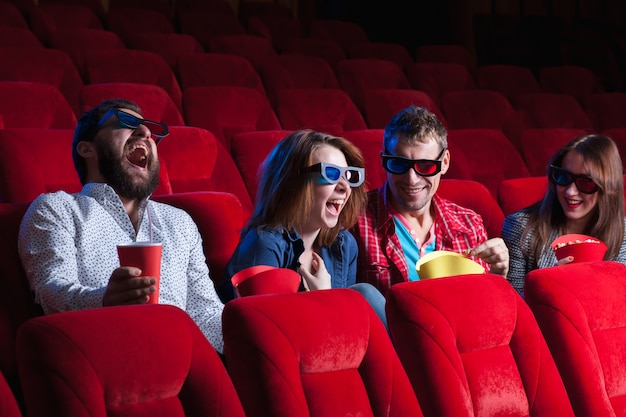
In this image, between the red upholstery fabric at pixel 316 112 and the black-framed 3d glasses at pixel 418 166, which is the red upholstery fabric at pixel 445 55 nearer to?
the red upholstery fabric at pixel 316 112

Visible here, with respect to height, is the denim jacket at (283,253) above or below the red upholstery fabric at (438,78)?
below

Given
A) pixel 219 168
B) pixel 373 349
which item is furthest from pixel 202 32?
pixel 373 349

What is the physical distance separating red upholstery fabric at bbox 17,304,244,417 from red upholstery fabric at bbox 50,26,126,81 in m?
0.78

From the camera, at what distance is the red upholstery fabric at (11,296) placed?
51 cm

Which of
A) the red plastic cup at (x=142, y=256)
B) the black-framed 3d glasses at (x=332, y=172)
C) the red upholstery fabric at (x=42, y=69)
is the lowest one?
the red plastic cup at (x=142, y=256)

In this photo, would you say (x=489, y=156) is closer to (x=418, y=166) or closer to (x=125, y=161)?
(x=418, y=166)

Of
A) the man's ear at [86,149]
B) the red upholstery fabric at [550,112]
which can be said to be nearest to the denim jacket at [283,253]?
the man's ear at [86,149]

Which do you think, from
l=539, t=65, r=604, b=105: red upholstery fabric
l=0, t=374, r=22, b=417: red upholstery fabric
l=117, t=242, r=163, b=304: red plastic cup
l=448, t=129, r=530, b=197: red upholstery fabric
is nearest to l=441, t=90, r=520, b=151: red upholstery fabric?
l=448, t=129, r=530, b=197: red upholstery fabric

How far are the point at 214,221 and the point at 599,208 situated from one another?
0.37 m

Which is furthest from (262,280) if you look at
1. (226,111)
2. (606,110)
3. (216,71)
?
(606,110)

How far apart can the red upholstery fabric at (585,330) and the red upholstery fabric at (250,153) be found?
387mm

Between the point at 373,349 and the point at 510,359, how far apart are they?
0.33 feet

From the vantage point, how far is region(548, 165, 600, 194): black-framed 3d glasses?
79 centimetres

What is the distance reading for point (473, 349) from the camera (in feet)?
1.57
